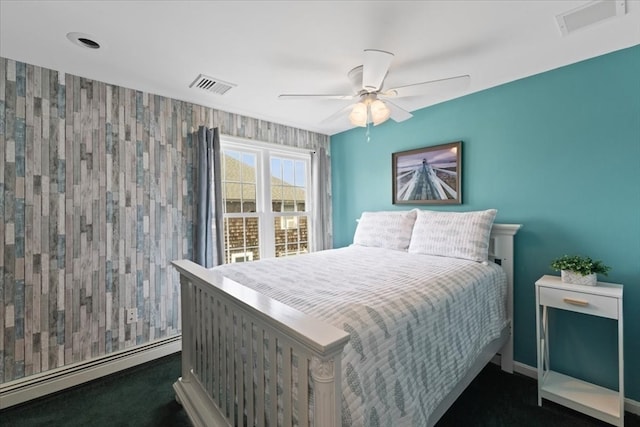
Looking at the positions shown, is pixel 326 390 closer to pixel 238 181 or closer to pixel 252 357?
pixel 252 357

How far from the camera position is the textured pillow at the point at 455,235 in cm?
224

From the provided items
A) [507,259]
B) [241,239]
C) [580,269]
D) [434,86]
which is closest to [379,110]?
[434,86]

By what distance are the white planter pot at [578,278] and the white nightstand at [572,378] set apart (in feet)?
0.15

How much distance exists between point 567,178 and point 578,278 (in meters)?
0.75

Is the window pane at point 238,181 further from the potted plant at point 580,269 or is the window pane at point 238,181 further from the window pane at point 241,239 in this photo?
the potted plant at point 580,269

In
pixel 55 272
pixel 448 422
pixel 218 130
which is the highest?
pixel 218 130

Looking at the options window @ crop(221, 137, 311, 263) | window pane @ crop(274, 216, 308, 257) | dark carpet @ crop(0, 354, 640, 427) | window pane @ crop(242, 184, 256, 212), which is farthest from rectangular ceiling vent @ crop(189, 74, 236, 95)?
dark carpet @ crop(0, 354, 640, 427)

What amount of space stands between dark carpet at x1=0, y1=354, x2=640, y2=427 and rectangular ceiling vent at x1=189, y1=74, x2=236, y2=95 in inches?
96.2

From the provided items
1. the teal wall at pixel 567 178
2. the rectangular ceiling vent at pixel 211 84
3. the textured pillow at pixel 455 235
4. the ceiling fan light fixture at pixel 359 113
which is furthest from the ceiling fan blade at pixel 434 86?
the rectangular ceiling vent at pixel 211 84

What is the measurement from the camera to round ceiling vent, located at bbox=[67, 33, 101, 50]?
177 centimetres

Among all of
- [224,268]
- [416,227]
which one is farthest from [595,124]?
[224,268]

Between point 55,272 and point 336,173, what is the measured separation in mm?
3132

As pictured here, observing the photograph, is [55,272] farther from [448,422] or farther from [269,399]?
[448,422]

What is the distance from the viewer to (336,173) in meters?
4.09
